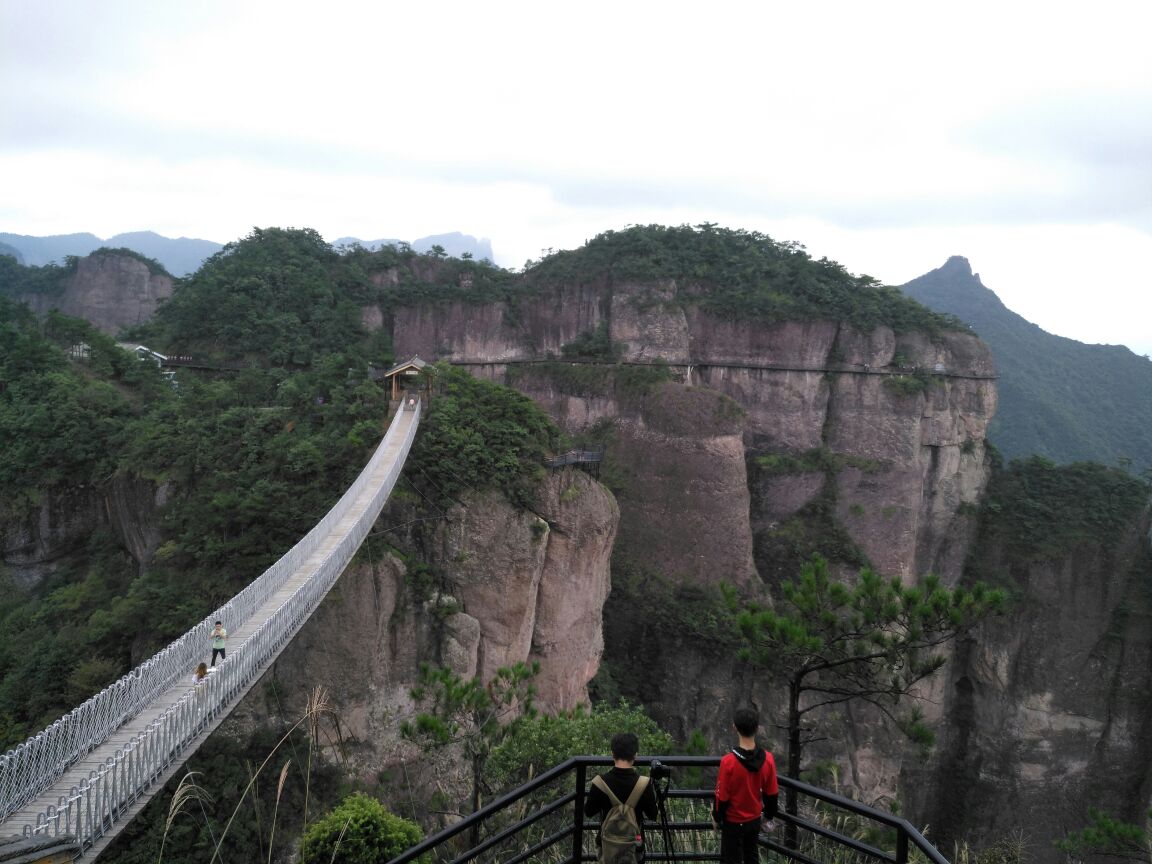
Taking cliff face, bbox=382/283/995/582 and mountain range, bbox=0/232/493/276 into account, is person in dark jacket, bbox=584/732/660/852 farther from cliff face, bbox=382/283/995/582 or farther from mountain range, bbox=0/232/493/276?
mountain range, bbox=0/232/493/276

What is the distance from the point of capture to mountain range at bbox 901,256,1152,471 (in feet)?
181

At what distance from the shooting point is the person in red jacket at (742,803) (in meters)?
4.45

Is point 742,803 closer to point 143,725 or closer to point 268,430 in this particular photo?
point 143,725

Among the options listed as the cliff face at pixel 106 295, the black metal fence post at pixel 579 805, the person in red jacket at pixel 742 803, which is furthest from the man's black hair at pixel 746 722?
the cliff face at pixel 106 295

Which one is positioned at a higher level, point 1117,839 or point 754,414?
point 754,414

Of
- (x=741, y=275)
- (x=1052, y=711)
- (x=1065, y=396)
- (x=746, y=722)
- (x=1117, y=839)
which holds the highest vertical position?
(x=741, y=275)

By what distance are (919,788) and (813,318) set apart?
755 inches

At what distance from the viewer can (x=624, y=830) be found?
13.7 ft

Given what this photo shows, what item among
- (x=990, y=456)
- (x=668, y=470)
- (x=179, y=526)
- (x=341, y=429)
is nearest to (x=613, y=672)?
(x=668, y=470)

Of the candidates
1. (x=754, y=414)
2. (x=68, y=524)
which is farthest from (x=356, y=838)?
(x=754, y=414)

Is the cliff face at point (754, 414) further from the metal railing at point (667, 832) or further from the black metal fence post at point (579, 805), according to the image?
the black metal fence post at point (579, 805)

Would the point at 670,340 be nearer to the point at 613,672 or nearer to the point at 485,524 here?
the point at 613,672

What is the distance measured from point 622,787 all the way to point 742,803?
759 millimetres

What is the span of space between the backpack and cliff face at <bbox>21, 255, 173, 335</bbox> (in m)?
56.5
